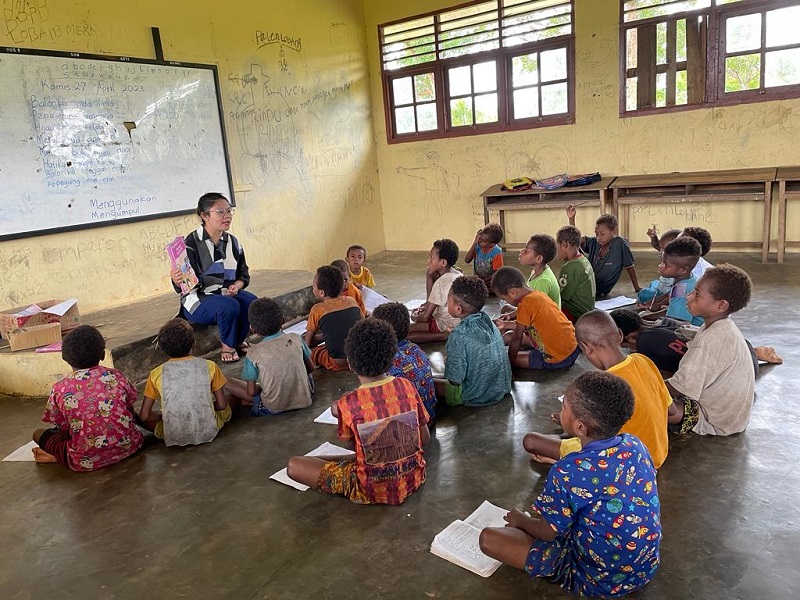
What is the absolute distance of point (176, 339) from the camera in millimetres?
2693

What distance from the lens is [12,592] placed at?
6.18 ft

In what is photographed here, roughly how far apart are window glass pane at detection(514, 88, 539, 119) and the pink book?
4638 mm

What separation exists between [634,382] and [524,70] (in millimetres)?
5788

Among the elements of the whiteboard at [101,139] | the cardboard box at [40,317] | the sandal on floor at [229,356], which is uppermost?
the whiteboard at [101,139]

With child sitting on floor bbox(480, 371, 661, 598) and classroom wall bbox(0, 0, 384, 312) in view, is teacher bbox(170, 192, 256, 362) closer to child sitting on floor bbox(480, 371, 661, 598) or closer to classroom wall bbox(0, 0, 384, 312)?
classroom wall bbox(0, 0, 384, 312)

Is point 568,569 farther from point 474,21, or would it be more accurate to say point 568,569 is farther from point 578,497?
point 474,21

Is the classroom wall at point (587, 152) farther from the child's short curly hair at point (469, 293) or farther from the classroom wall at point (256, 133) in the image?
the child's short curly hair at point (469, 293)

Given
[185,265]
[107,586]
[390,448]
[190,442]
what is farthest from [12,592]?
[185,265]

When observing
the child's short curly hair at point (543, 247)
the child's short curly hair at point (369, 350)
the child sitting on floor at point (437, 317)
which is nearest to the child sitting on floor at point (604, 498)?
the child's short curly hair at point (369, 350)

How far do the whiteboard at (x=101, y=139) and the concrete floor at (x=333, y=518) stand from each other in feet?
7.14

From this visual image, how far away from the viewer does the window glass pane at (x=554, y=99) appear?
6.78 metres

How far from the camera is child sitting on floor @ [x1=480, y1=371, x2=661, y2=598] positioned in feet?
4.84

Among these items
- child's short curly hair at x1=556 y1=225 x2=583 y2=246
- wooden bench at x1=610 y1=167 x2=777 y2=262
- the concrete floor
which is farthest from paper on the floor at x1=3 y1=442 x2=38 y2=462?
wooden bench at x1=610 y1=167 x2=777 y2=262

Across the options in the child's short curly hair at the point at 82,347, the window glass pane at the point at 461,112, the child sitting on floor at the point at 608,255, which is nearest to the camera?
the child's short curly hair at the point at 82,347
